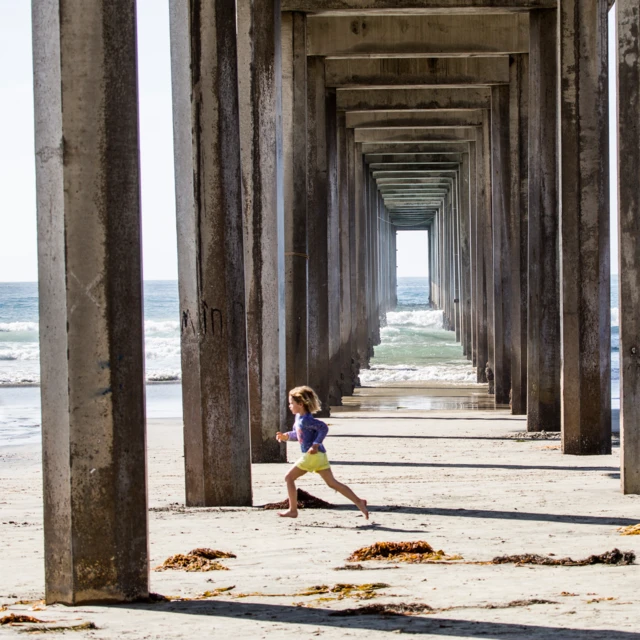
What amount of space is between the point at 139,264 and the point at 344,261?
16.9 metres

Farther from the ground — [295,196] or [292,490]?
[295,196]

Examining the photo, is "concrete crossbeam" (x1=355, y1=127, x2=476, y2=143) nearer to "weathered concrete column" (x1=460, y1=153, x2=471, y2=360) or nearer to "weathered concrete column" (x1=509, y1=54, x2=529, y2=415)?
"weathered concrete column" (x1=460, y1=153, x2=471, y2=360)

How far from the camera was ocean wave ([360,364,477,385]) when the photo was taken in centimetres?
2430

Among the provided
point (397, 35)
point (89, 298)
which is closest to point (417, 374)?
point (397, 35)

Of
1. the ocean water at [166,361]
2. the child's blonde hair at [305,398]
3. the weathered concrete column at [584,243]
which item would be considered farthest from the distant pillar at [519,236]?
the child's blonde hair at [305,398]

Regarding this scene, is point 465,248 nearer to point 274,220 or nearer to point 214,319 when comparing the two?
point 274,220

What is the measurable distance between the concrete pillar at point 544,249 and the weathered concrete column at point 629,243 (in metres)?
4.75

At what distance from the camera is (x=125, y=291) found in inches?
191

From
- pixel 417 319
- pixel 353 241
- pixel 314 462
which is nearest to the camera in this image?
pixel 314 462

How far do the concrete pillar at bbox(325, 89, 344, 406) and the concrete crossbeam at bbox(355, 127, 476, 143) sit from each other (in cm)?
655

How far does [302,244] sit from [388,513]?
611 cm

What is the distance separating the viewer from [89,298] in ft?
15.6

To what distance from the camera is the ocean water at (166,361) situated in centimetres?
1902

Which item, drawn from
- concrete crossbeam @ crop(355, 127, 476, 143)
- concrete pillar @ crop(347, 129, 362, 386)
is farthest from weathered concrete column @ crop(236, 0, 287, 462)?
concrete crossbeam @ crop(355, 127, 476, 143)
